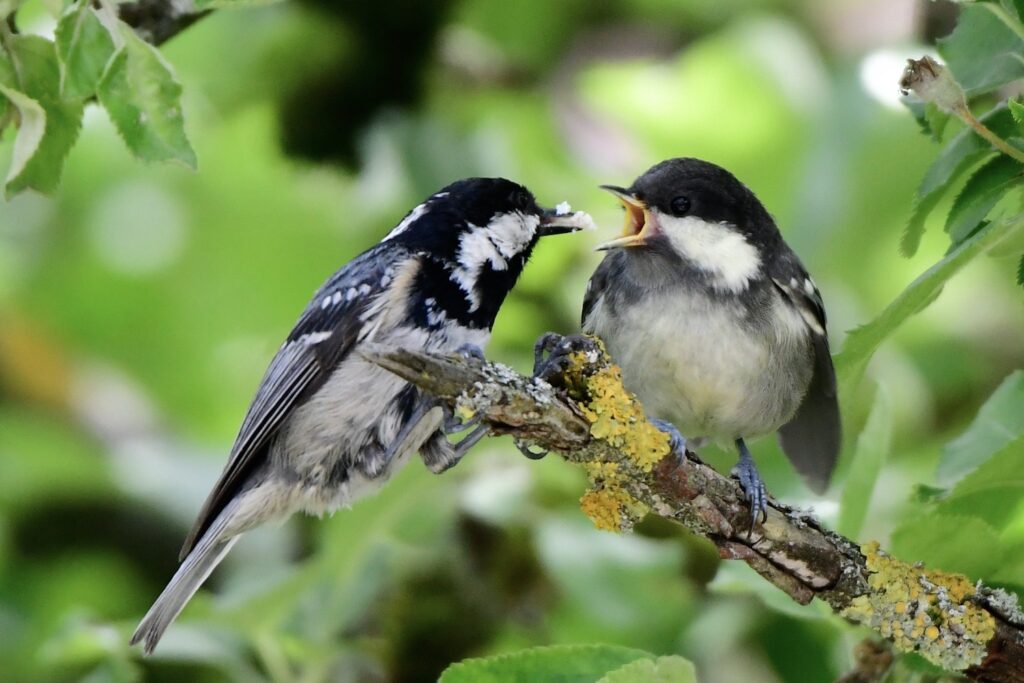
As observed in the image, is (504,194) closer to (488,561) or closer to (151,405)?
(488,561)

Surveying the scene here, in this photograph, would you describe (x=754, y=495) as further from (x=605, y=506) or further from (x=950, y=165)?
(x=950, y=165)

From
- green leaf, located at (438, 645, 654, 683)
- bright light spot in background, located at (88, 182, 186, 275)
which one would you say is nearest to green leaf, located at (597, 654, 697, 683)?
green leaf, located at (438, 645, 654, 683)

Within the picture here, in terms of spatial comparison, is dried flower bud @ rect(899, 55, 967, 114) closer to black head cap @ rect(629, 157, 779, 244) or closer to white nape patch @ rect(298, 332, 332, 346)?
black head cap @ rect(629, 157, 779, 244)

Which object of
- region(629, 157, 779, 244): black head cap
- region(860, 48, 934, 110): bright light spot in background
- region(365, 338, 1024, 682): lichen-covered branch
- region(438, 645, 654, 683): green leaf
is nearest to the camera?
region(365, 338, 1024, 682): lichen-covered branch

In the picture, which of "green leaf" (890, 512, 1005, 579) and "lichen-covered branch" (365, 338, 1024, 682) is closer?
"lichen-covered branch" (365, 338, 1024, 682)

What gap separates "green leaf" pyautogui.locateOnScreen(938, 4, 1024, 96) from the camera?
4.65ft

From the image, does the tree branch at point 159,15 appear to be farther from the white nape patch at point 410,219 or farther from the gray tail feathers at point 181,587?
the gray tail feathers at point 181,587

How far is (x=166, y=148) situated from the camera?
4.27ft

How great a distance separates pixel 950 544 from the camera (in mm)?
1573

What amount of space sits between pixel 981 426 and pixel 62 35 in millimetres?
1177

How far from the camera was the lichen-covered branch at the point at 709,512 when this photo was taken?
1.25 meters

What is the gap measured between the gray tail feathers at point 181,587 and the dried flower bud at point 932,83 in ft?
3.76

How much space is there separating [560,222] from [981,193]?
69 cm

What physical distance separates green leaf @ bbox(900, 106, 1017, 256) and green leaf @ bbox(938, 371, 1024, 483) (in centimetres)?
28
